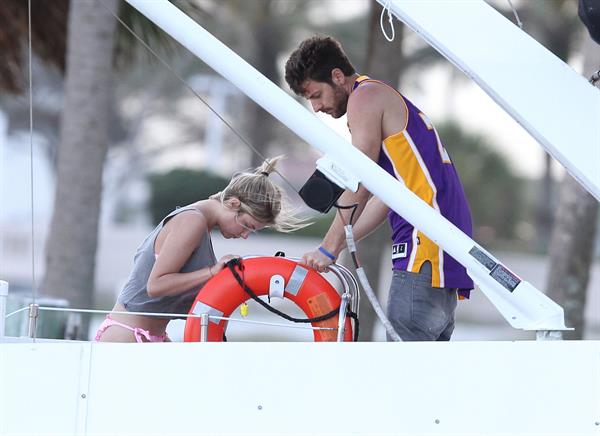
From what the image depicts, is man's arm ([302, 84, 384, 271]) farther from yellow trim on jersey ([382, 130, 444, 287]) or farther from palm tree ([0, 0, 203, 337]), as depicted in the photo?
palm tree ([0, 0, 203, 337])

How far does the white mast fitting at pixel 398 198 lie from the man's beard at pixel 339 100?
57cm

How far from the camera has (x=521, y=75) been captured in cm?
357

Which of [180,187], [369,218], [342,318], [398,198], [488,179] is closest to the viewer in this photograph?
[398,198]

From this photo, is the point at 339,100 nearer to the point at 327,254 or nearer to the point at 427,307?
the point at 327,254

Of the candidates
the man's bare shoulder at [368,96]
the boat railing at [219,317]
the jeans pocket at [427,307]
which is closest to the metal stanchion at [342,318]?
the boat railing at [219,317]

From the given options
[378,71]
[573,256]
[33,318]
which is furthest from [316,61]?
[573,256]

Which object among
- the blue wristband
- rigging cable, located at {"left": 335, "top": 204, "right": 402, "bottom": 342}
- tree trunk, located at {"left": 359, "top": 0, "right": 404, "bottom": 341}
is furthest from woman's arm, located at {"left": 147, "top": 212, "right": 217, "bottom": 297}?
tree trunk, located at {"left": 359, "top": 0, "right": 404, "bottom": 341}

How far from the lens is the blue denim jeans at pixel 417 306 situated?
3.75 meters

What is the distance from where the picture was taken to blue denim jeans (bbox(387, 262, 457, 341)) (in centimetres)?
375

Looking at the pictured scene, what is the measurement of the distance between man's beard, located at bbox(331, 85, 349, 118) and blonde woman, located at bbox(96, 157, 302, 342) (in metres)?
0.30

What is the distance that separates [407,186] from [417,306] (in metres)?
0.40

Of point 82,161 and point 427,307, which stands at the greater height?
point 82,161
